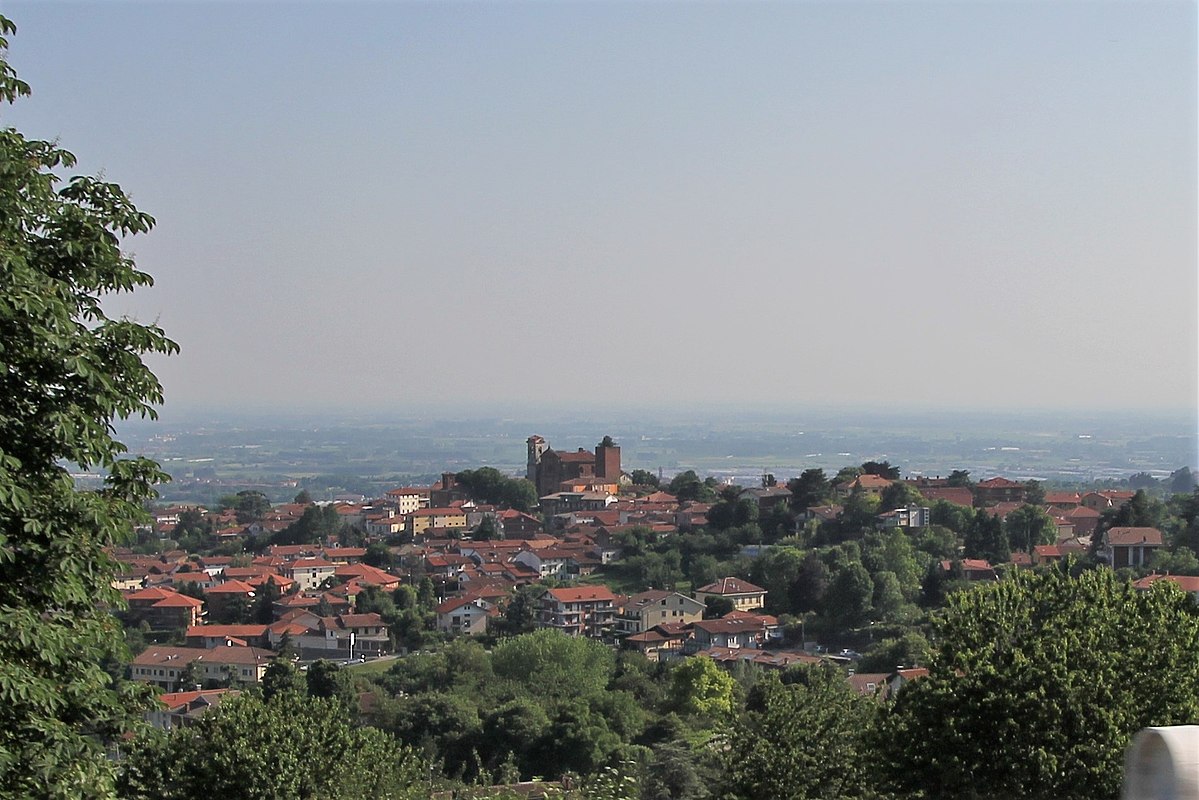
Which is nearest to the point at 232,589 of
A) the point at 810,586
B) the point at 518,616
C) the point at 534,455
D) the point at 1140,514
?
the point at 518,616

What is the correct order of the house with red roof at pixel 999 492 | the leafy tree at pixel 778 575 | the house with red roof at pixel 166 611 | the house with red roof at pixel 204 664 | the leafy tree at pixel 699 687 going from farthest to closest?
1. the house with red roof at pixel 999 492
2. the leafy tree at pixel 778 575
3. the house with red roof at pixel 166 611
4. the house with red roof at pixel 204 664
5. the leafy tree at pixel 699 687

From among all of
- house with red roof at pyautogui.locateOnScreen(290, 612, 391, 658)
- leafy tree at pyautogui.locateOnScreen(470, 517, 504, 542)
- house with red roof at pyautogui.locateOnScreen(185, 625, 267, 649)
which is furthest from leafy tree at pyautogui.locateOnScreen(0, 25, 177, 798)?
leafy tree at pyautogui.locateOnScreen(470, 517, 504, 542)

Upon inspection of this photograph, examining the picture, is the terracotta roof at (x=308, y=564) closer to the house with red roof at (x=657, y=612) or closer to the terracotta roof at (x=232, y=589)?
the terracotta roof at (x=232, y=589)

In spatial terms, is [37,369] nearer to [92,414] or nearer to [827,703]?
[92,414]

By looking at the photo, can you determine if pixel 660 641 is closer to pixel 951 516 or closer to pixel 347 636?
pixel 347 636

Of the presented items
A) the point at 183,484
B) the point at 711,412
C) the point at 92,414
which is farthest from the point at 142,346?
the point at 711,412

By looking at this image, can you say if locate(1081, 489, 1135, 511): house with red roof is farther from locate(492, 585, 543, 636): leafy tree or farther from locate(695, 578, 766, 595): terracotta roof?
locate(492, 585, 543, 636): leafy tree

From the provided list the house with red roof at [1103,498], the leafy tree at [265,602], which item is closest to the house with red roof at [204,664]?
the leafy tree at [265,602]
